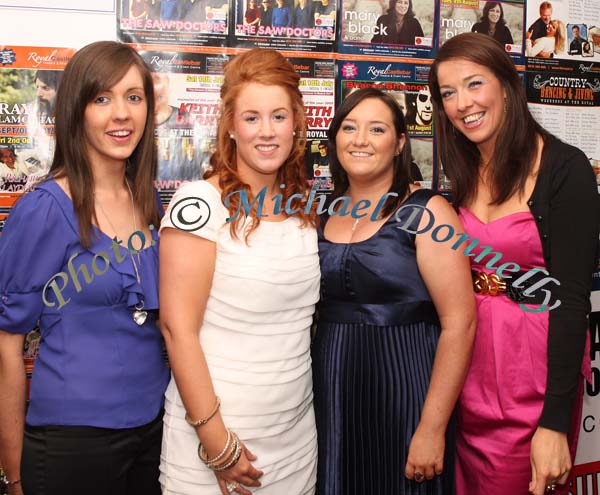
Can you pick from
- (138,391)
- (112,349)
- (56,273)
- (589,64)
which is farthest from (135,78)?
(589,64)

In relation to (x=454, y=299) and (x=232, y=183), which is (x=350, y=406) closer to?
(x=454, y=299)

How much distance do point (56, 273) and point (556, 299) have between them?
126cm

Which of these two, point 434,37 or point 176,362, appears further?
point 434,37

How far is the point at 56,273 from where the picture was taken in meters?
1.41

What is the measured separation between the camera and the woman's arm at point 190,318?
55.4 inches

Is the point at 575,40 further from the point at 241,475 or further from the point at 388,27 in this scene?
the point at 241,475

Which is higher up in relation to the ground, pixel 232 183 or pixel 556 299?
pixel 232 183

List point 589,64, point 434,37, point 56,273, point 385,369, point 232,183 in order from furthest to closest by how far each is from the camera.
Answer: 1. point 589,64
2. point 434,37
3. point 385,369
4. point 232,183
5. point 56,273

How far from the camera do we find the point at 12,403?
1.49 metres

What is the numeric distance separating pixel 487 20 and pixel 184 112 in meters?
1.31

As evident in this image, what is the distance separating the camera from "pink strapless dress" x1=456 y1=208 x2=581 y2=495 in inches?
62.3

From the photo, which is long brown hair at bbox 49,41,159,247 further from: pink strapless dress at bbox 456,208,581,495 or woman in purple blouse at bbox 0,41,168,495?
pink strapless dress at bbox 456,208,581,495

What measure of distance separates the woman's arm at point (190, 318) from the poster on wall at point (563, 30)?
6.07 feet
